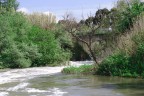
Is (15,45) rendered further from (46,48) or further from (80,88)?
(80,88)

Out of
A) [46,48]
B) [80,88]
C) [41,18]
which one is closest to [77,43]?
[41,18]

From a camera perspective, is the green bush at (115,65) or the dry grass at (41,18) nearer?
the green bush at (115,65)

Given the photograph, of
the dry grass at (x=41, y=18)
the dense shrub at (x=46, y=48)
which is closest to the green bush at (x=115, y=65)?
the dense shrub at (x=46, y=48)

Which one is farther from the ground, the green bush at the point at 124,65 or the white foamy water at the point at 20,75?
the green bush at the point at 124,65

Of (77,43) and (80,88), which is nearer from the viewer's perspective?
(80,88)

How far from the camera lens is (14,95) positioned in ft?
57.1

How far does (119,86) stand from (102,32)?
30129 millimetres

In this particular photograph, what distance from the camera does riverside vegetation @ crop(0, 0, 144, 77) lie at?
83.7 ft

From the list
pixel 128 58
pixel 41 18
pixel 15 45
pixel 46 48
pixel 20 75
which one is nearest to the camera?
pixel 128 58

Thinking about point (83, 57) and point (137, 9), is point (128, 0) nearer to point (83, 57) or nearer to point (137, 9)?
point (83, 57)

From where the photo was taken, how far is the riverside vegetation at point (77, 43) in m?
25.5

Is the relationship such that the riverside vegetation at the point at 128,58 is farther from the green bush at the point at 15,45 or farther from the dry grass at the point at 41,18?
the dry grass at the point at 41,18

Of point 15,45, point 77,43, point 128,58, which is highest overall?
point 77,43

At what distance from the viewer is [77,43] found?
5006cm
